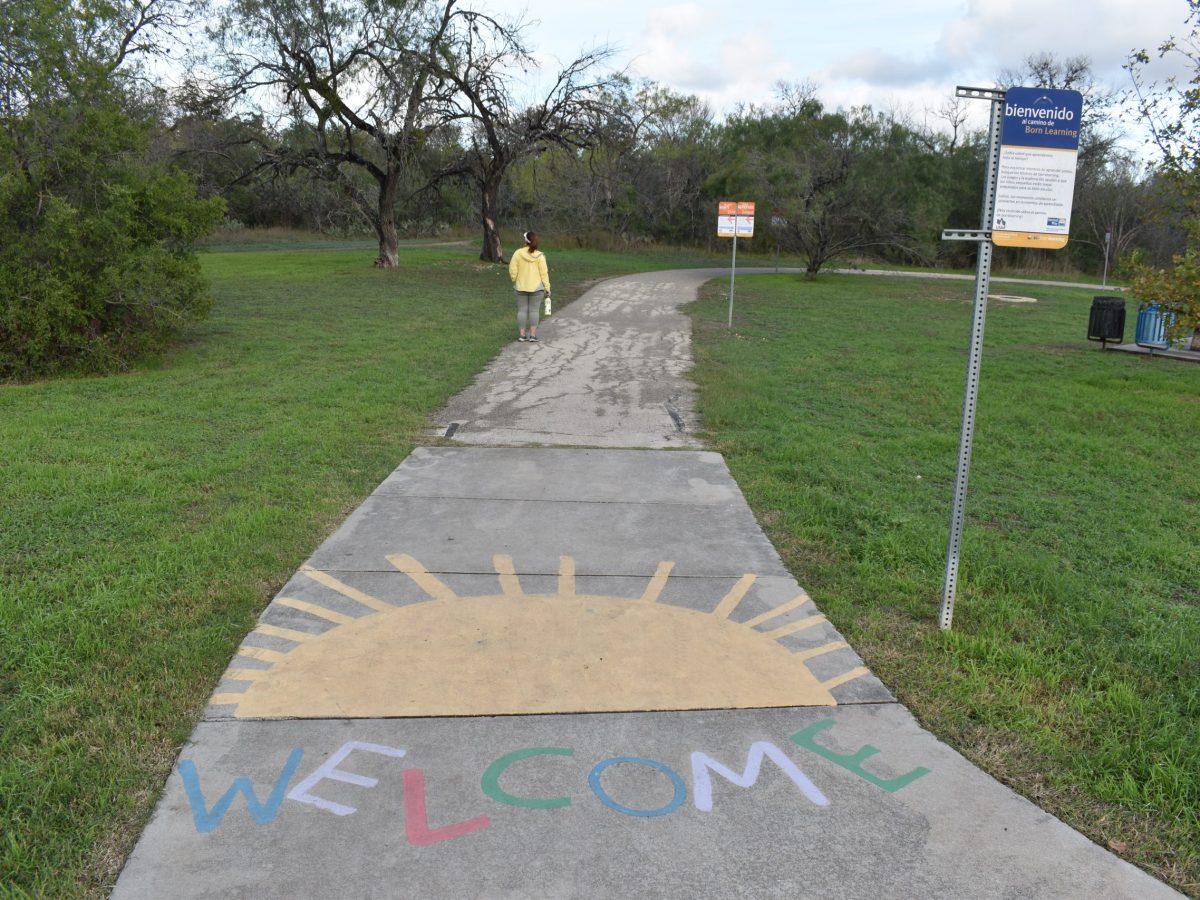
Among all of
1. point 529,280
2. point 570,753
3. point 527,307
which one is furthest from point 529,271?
point 570,753

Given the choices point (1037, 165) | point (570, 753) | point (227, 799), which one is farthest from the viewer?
point (1037, 165)

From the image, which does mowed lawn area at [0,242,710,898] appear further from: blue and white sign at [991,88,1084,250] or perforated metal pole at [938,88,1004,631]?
blue and white sign at [991,88,1084,250]

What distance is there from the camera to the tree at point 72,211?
33.8 feet

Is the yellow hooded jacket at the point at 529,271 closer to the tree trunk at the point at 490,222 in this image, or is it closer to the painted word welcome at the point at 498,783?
the painted word welcome at the point at 498,783

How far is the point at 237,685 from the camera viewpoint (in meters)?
3.55

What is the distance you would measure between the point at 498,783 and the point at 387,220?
87.5 ft

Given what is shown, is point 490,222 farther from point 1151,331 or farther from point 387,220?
point 1151,331

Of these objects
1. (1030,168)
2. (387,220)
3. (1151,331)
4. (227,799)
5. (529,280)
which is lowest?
(227,799)

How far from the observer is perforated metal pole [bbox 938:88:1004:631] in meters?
3.68

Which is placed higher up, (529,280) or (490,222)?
(490,222)

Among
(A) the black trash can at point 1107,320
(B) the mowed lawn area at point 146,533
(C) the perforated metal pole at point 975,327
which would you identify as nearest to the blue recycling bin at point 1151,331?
(A) the black trash can at point 1107,320

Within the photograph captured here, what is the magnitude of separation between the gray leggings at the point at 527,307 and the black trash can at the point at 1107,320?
32.2 ft

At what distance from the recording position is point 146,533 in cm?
518

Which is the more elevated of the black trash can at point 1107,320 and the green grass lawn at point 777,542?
the black trash can at point 1107,320
